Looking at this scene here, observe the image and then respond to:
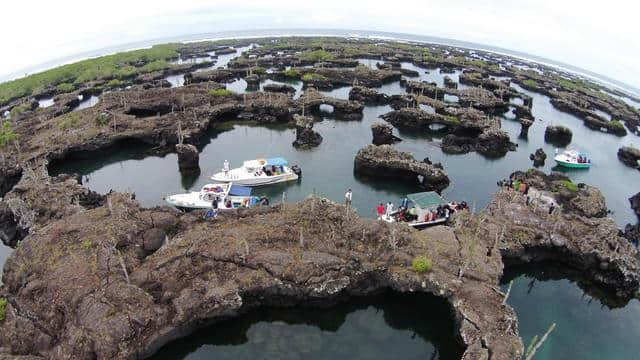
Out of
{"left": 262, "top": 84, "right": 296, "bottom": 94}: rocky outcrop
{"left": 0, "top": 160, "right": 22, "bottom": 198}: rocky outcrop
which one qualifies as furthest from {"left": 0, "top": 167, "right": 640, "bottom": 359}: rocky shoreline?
{"left": 262, "top": 84, "right": 296, "bottom": 94}: rocky outcrop

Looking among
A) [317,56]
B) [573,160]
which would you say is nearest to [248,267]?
[573,160]

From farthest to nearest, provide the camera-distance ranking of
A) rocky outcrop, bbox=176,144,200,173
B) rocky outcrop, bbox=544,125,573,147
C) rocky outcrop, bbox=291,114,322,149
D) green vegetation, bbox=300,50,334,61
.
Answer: green vegetation, bbox=300,50,334,61 → rocky outcrop, bbox=544,125,573,147 → rocky outcrop, bbox=291,114,322,149 → rocky outcrop, bbox=176,144,200,173

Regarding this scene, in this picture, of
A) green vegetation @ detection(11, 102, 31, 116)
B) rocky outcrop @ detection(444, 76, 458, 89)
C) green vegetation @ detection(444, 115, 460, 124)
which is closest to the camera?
green vegetation @ detection(444, 115, 460, 124)

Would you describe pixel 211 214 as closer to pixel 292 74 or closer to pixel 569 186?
pixel 569 186

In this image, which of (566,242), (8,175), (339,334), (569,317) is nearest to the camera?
(339,334)

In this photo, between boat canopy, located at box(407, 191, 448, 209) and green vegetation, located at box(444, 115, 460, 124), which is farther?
green vegetation, located at box(444, 115, 460, 124)

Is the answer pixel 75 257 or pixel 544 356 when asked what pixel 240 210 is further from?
pixel 544 356

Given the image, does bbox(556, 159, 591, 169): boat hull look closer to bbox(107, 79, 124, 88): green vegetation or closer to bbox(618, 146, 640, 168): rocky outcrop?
bbox(618, 146, 640, 168): rocky outcrop

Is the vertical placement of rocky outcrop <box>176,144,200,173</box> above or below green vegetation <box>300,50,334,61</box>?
below
